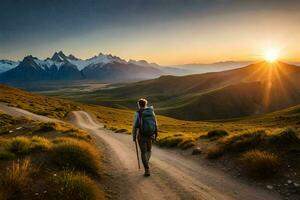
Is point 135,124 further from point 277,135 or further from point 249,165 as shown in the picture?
point 277,135

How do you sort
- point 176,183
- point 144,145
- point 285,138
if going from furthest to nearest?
point 285,138 → point 144,145 → point 176,183

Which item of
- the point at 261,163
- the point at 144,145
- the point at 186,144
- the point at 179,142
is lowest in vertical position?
the point at 179,142

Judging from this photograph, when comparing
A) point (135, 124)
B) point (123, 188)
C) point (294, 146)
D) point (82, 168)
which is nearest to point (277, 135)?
point (294, 146)

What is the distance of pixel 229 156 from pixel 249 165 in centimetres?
253

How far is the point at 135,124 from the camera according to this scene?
46.1 feet

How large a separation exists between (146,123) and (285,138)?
727 centimetres

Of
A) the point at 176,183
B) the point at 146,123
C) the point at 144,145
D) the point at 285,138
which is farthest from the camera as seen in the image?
the point at 285,138

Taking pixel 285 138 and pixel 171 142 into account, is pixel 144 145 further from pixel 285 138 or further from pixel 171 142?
pixel 171 142

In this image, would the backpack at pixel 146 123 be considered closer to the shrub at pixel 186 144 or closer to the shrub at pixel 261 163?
the shrub at pixel 261 163

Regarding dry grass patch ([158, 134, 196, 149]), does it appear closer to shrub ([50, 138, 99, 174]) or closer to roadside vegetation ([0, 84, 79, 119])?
shrub ([50, 138, 99, 174])

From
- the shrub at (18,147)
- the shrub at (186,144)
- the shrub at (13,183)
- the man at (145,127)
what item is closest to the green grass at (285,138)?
the man at (145,127)

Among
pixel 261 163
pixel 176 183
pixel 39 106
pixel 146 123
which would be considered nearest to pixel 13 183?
pixel 146 123

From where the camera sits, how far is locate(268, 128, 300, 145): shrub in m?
15.7

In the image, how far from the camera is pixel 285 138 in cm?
1582
